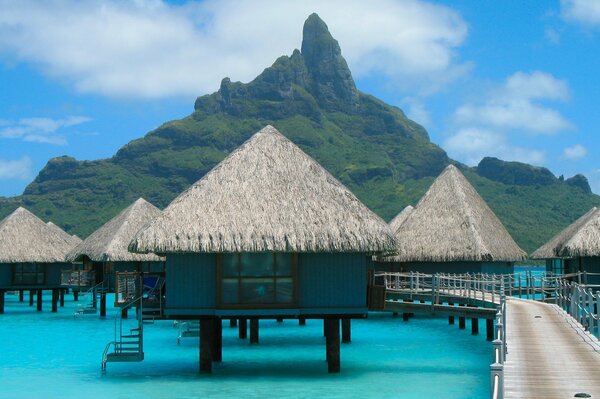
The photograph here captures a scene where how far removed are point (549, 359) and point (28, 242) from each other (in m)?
34.1

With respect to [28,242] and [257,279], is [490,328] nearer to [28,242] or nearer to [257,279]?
[257,279]

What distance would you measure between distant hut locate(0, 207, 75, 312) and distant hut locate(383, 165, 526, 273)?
1742cm

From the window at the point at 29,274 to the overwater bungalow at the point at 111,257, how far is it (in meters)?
2.75

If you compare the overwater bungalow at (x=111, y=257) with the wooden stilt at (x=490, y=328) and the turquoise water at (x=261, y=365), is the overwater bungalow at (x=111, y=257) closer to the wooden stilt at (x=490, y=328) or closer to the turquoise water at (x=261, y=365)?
the turquoise water at (x=261, y=365)

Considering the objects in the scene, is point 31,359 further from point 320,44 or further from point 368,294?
point 320,44

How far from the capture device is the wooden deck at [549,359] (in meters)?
12.2

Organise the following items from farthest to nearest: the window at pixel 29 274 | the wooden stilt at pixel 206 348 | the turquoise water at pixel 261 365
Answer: the window at pixel 29 274 < the wooden stilt at pixel 206 348 < the turquoise water at pixel 261 365

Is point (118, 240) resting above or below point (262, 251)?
above

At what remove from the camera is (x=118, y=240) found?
1559 inches

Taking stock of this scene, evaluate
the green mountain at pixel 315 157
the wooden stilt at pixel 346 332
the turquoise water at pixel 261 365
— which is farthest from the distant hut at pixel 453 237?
the green mountain at pixel 315 157

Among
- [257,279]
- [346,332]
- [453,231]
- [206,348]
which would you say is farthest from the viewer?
[453,231]

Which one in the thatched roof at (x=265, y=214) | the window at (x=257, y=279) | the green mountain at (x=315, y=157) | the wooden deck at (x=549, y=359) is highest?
the green mountain at (x=315, y=157)

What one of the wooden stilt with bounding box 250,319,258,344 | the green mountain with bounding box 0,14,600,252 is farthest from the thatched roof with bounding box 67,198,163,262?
the green mountain with bounding box 0,14,600,252

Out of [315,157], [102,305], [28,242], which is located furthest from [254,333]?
[315,157]
